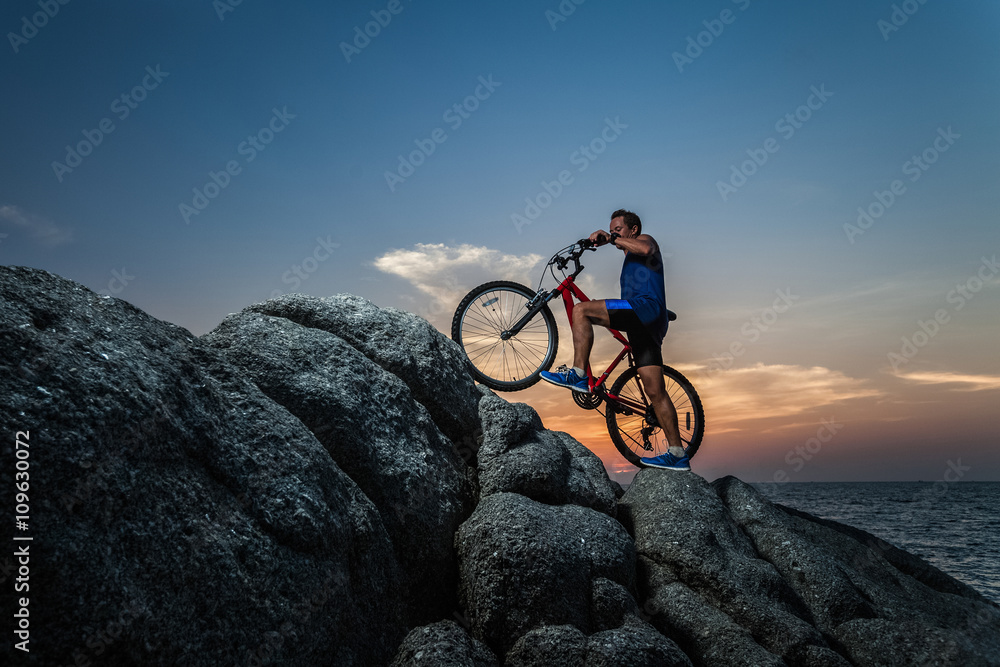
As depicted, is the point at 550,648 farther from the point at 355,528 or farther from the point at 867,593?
the point at 867,593

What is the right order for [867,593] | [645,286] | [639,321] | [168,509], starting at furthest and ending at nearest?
[639,321] < [645,286] < [867,593] < [168,509]

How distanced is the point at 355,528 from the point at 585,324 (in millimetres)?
5174

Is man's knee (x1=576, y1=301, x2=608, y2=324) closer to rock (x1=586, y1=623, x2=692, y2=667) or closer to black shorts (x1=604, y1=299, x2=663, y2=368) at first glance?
black shorts (x1=604, y1=299, x2=663, y2=368)

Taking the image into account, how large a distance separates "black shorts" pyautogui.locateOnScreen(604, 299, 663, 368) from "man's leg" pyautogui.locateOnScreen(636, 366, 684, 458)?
0.15 m

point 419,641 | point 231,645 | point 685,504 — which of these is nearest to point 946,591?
point 685,504

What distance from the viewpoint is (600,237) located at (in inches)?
361

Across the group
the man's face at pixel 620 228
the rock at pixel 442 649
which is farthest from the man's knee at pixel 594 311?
the rock at pixel 442 649

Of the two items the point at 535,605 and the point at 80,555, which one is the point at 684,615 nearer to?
the point at 535,605

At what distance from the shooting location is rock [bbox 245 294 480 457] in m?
7.34

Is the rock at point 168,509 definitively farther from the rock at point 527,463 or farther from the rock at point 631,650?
the rock at point 527,463

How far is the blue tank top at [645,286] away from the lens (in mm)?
8734

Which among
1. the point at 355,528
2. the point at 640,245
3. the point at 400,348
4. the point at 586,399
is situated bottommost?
the point at 355,528

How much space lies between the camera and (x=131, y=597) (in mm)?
3473

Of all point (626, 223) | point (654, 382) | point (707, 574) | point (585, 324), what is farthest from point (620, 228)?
point (707, 574)
